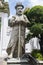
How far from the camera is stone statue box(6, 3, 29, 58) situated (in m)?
5.24

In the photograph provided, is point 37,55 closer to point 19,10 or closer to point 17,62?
point 17,62

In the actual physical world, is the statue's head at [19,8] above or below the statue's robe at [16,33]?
above

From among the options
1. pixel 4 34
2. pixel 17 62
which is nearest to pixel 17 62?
pixel 17 62

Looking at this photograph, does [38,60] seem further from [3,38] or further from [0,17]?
[0,17]

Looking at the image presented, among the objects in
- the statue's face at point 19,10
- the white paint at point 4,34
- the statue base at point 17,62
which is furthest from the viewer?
the white paint at point 4,34

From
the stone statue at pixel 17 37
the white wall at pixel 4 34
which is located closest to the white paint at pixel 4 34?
the white wall at pixel 4 34

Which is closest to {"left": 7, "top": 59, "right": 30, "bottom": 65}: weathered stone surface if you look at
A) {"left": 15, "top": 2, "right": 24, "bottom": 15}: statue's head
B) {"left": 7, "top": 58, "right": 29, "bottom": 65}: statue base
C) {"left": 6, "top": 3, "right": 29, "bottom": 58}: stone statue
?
{"left": 7, "top": 58, "right": 29, "bottom": 65}: statue base

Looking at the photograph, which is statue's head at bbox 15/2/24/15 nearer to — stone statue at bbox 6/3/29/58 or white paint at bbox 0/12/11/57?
stone statue at bbox 6/3/29/58

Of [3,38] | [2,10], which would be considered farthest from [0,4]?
[3,38]

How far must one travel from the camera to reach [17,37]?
17.2 feet

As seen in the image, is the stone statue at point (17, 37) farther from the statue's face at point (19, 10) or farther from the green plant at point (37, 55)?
the green plant at point (37, 55)

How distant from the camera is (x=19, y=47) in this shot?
5.27 metres

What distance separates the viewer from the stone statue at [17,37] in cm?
524

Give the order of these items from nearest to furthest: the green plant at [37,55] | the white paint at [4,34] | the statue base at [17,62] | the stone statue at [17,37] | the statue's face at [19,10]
A: the green plant at [37,55]
the statue base at [17,62]
the stone statue at [17,37]
the statue's face at [19,10]
the white paint at [4,34]
